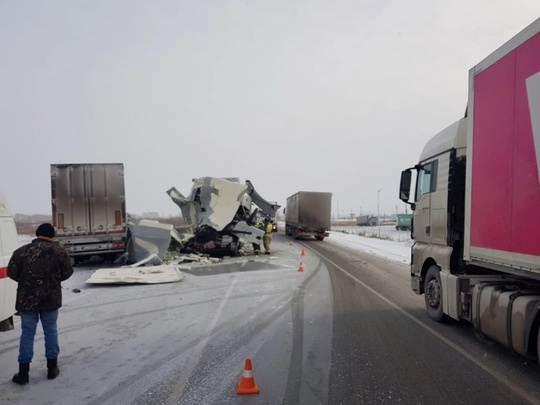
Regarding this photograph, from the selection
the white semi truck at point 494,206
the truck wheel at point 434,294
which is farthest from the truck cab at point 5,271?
the truck wheel at point 434,294

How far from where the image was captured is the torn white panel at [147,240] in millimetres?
14867

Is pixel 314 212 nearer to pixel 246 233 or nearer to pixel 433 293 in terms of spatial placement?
→ pixel 246 233

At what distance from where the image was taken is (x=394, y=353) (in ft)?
17.7

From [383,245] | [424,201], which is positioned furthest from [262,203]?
[424,201]

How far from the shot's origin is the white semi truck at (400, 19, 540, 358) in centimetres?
442

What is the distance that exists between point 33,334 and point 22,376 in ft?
1.42

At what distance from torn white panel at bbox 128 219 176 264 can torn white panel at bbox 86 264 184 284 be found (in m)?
1.72

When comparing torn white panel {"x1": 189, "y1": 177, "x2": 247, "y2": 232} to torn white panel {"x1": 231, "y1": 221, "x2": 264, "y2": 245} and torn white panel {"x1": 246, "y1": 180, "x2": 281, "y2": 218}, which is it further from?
torn white panel {"x1": 246, "y1": 180, "x2": 281, "y2": 218}

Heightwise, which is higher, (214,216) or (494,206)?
(494,206)

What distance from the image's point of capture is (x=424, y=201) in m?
7.63

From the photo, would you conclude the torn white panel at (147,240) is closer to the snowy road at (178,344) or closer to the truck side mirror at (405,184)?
the snowy road at (178,344)

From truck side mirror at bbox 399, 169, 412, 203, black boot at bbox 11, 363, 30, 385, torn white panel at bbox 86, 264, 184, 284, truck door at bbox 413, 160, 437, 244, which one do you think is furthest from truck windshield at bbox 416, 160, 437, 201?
torn white panel at bbox 86, 264, 184, 284

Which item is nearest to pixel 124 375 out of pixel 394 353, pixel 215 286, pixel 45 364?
pixel 45 364

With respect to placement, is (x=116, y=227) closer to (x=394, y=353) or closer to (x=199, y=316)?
(x=199, y=316)
